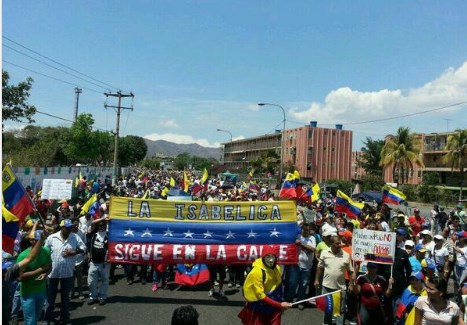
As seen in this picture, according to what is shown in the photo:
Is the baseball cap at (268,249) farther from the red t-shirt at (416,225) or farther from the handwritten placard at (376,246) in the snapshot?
the red t-shirt at (416,225)

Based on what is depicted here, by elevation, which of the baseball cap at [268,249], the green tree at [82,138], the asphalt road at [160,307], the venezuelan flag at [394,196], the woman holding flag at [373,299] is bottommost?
the asphalt road at [160,307]

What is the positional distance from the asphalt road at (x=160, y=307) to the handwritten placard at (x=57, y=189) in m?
5.92

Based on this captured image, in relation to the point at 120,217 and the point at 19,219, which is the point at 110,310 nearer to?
the point at 120,217

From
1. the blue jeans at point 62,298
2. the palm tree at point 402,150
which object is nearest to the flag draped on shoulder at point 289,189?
the blue jeans at point 62,298

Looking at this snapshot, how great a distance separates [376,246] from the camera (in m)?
6.96

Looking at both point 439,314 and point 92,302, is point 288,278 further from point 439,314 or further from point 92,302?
point 439,314

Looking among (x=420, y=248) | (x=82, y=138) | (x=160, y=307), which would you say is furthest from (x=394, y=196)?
(x=82, y=138)

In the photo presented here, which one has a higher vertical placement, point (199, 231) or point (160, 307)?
point (199, 231)

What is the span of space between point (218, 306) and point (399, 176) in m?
57.5

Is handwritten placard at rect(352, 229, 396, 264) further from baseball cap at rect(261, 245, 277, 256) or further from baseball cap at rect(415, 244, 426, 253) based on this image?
baseball cap at rect(261, 245, 277, 256)

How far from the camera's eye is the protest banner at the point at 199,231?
29.5 feet

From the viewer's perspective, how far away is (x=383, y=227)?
38.8ft

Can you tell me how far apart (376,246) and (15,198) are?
5.36m

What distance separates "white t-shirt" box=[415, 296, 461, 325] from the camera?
493cm
